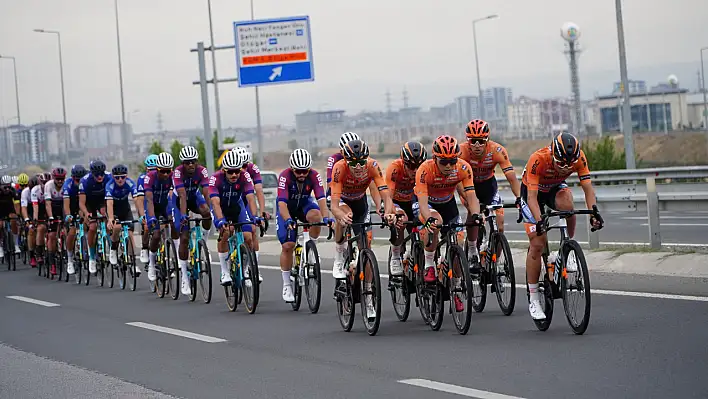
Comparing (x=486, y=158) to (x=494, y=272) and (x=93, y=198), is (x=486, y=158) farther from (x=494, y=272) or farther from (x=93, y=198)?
(x=93, y=198)

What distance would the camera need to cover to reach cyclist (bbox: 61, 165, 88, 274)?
20.2 meters

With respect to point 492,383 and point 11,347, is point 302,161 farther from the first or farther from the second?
point 492,383

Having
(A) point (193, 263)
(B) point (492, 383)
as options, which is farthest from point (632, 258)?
(B) point (492, 383)

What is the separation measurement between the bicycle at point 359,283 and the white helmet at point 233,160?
2.45m

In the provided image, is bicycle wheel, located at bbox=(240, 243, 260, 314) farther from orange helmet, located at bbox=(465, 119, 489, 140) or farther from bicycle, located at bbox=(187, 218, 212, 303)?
orange helmet, located at bbox=(465, 119, 489, 140)

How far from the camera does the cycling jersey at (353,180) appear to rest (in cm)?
1209

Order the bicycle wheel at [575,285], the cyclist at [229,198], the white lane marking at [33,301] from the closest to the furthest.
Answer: the bicycle wheel at [575,285]
the cyclist at [229,198]
the white lane marking at [33,301]

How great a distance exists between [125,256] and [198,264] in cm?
339

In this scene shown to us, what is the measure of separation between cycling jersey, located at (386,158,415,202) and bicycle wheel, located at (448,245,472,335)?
189 cm

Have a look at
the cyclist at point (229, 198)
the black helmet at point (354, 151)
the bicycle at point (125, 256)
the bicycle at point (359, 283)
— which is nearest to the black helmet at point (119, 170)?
the bicycle at point (125, 256)

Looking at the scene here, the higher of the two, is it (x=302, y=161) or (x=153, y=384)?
(x=302, y=161)

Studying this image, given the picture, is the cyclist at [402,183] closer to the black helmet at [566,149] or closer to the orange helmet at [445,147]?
the orange helmet at [445,147]

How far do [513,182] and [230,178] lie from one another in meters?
3.57

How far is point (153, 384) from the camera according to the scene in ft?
30.2
